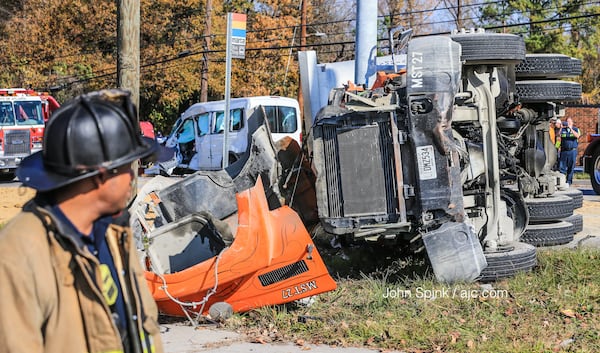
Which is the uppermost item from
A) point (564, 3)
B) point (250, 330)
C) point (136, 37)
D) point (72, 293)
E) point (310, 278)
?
point (564, 3)

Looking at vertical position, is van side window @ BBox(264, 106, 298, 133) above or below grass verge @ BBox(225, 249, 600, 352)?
above

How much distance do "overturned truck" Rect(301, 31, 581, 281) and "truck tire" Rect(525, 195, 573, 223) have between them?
99 centimetres

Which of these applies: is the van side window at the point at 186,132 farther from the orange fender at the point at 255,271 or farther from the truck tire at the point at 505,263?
the orange fender at the point at 255,271

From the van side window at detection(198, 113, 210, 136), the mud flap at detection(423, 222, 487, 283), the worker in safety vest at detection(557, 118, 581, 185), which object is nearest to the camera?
the mud flap at detection(423, 222, 487, 283)

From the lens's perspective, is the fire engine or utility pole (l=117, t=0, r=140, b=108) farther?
the fire engine

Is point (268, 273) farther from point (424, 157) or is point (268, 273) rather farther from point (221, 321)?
point (424, 157)

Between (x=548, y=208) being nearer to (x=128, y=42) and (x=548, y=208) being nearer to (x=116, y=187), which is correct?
(x=128, y=42)

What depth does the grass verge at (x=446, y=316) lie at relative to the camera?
18.7ft

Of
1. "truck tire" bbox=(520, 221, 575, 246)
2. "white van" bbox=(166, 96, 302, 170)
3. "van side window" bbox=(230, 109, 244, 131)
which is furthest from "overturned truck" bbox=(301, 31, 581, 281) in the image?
"van side window" bbox=(230, 109, 244, 131)

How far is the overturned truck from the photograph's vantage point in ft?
22.0

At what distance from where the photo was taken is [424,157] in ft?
21.9

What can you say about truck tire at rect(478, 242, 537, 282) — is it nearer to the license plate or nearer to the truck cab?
the license plate

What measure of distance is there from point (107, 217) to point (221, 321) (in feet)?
13.3

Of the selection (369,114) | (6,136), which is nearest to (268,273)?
(369,114)
